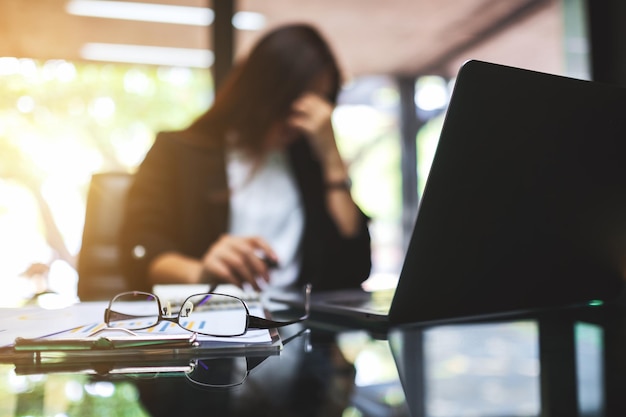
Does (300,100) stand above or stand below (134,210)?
above

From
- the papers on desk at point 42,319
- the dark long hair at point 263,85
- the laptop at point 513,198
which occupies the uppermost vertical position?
the dark long hair at point 263,85

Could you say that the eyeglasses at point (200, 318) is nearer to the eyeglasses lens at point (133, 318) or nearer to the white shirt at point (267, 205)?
the eyeglasses lens at point (133, 318)

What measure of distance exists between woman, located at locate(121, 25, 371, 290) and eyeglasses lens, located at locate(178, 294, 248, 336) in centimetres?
94

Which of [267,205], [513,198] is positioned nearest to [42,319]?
[513,198]

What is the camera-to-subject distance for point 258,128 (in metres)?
1.74

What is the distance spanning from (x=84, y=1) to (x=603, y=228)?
3.86 metres

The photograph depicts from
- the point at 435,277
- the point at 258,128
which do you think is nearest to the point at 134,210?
the point at 258,128

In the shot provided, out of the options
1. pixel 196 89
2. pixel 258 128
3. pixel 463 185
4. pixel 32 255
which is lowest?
pixel 32 255

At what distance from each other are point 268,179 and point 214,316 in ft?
4.45

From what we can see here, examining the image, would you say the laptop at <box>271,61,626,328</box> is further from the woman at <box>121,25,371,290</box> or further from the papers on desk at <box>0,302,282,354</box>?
the woman at <box>121,25,371,290</box>

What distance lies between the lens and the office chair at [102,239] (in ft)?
4.86

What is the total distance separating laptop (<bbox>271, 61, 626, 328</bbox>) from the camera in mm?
416

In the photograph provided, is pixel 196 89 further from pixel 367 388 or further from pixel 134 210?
pixel 367 388

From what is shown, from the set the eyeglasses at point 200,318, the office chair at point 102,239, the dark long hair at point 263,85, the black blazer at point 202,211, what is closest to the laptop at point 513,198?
the eyeglasses at point 200,318
